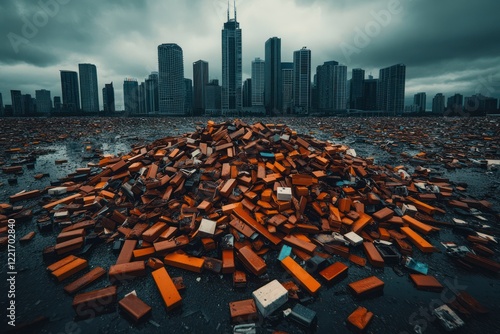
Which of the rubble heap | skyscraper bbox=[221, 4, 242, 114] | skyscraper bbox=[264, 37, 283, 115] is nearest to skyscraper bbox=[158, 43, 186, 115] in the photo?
skyscraper bbox=[221, 4, 242, 114]

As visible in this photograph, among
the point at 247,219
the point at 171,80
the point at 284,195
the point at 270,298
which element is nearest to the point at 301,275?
the point at 270,298

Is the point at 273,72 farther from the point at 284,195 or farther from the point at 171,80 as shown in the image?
the point at 284,195

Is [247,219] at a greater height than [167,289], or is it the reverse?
[247,219]

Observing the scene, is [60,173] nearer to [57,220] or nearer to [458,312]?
[57,220]

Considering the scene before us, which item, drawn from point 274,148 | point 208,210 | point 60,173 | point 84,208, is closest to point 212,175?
point 208,210

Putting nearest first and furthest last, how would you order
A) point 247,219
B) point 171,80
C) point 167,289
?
point 167,289 → point 247,219 → point 171,80

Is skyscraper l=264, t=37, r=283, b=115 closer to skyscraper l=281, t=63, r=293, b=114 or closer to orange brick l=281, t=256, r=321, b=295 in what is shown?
skyscraper l=281, t=63, r=293, b=114
